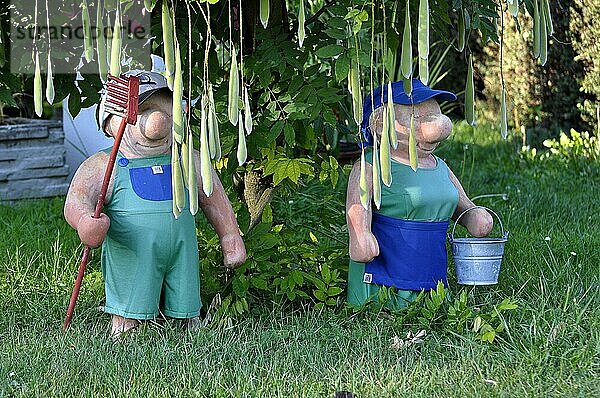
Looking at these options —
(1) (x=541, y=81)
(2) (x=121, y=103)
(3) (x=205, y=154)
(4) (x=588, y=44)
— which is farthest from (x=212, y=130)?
(1) (x=541, y=81)

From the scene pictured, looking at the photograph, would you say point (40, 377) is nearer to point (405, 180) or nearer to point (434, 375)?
point (434, 375)

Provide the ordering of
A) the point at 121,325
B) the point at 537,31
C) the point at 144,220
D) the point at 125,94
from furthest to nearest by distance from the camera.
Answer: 1. the point at 121,325
2. the point at 144,220
3. the point at 125,94
4. the point at 537,31

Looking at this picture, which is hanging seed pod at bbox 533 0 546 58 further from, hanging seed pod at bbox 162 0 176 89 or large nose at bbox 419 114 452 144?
hanging seed pod at bbox 162 0 176 89

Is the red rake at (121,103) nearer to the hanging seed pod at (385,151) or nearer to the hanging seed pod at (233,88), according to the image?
the hanging seed pod at (233,88)

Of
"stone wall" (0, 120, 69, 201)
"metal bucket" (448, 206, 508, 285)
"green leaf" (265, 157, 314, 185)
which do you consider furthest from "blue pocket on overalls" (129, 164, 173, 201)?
"stone wall" (0, 120, 69, 201)

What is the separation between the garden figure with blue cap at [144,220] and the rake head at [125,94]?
85 mm

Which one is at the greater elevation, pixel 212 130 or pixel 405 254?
pixel 212 130

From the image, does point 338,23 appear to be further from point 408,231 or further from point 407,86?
point 408,231

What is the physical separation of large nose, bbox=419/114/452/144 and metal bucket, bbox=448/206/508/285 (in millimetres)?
328

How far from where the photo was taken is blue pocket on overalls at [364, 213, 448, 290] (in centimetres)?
315

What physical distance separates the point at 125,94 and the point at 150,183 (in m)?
0.30

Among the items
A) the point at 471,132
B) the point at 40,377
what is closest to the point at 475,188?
the point at 471,132

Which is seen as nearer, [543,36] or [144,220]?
[543,36]

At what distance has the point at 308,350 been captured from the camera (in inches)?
113
